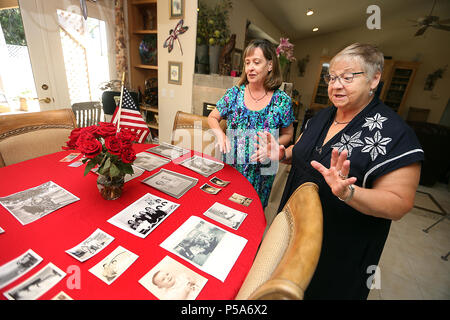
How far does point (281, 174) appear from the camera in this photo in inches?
127

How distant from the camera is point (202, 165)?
1.41 metres

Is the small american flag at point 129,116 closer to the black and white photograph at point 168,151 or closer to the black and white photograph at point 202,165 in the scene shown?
the black and white photograph at point 168,151

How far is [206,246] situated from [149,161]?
0.85 metres

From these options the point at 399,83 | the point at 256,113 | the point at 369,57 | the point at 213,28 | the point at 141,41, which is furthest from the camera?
the point at 399,83

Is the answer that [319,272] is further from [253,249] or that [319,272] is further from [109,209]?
[109,209]

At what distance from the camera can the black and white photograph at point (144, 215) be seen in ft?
2.63

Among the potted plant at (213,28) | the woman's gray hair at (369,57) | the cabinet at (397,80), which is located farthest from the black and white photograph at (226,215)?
the cabinet at (397,80)

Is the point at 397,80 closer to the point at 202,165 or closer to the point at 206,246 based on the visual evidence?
the point at 202,165

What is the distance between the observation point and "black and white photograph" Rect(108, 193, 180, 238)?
80 cm

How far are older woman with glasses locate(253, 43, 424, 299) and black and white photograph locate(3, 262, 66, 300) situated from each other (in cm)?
93

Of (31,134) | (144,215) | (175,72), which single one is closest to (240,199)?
(144,215)

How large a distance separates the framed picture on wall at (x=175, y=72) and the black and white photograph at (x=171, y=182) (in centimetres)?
214

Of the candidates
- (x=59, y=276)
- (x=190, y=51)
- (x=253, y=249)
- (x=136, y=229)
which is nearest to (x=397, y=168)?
(x=253, y=249)
